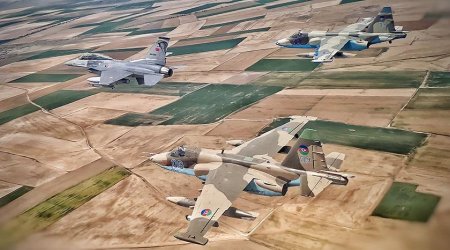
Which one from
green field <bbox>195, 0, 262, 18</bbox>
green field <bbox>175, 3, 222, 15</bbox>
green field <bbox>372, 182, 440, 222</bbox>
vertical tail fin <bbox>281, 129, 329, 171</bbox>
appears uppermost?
green field <bbox>175, 3, 222, 15</bbox>

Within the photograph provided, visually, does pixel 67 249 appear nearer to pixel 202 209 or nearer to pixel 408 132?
pixel 202 209

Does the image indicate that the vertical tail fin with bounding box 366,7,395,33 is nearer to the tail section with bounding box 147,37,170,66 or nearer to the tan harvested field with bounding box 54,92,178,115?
the tail section with bounding box 147,37,170,66

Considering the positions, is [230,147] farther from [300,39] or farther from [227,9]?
[227,9]

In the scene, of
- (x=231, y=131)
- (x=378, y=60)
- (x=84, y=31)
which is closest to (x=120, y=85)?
(x=231, y=131)

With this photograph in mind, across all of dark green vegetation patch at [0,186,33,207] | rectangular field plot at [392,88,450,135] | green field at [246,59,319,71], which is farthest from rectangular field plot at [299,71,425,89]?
dark green vegetation patch at [0,186,33,207]

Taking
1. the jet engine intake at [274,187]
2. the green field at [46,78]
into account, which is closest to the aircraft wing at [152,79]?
the green field at [46,78]

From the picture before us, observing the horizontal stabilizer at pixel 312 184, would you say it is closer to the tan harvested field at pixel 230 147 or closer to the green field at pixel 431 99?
the tan harvested field at pixel 230 147
